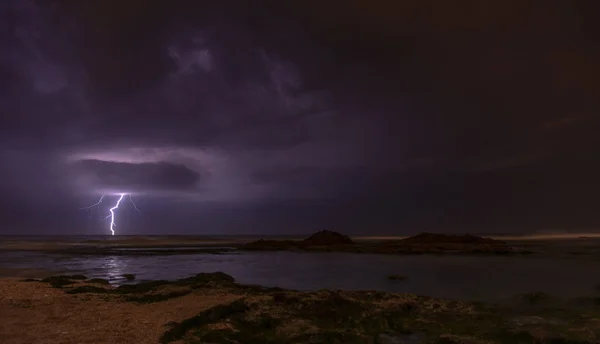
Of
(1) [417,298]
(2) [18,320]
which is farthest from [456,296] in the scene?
(2) [18,320]

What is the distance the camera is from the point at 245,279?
30547 mm

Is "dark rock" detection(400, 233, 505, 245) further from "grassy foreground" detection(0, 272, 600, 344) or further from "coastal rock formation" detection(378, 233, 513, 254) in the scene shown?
"grassy foreground" detection(0, 272, 600, 344)

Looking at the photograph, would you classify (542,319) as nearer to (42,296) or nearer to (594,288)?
(594,288)

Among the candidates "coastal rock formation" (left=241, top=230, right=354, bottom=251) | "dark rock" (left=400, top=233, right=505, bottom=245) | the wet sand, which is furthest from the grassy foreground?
"dark rock" (left=400, top=233, right=505, bottom=245)

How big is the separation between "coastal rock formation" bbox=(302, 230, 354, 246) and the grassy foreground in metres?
69.8

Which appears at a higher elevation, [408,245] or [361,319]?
[408,245]

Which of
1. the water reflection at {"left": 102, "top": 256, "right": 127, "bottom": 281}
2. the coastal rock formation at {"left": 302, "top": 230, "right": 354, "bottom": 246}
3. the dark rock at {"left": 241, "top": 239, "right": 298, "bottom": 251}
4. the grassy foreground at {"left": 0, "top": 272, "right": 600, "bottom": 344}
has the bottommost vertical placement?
the water reflection at {"left": 102, "top": 256, "right": 127, "bottom": 281}

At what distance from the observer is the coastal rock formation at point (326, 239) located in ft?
290

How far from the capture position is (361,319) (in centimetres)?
1419

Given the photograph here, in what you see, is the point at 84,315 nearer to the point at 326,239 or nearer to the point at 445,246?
the point at 445,246

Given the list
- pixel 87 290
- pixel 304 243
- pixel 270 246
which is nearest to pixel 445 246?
pixel 304 243

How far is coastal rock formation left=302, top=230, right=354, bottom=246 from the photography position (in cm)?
8844

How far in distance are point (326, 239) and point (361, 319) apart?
77430mm

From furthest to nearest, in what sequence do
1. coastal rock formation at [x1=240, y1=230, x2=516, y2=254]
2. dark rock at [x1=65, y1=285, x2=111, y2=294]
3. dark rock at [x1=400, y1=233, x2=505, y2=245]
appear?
dark rock at [x1=400, y1=233, x2=505, y2=245], coastal rock formation at [x1=240, y1=230, x2=516, y2=254], dark rock at [x1=65, y1=285, x2=111, y2=294]
